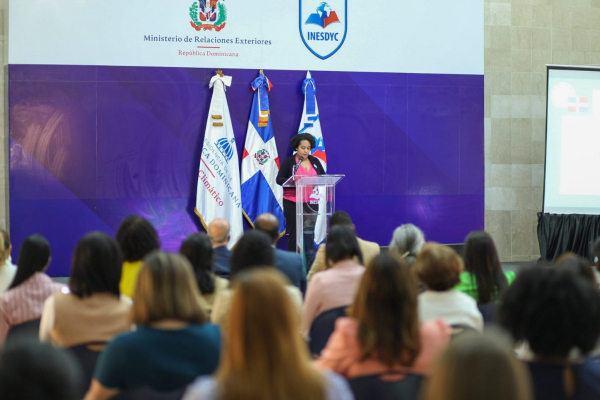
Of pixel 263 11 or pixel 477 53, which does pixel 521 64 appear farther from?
pixel 263 11

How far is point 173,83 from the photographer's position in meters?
8.00

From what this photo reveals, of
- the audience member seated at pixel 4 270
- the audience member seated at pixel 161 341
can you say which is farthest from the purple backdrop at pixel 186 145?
the audience member seated at pixel 161 341

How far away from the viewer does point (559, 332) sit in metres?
1.82

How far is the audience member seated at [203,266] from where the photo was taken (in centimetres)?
329

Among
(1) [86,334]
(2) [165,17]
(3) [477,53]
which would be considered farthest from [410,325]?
(3) [477,53]

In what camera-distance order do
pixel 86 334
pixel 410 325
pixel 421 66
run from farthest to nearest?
pixel 421 66 < pixel 86 334 < pixel 410 325

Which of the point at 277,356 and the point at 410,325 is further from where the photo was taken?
the point at 410,325

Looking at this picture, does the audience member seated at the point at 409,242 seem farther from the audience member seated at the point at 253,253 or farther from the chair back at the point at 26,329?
the chair back at the point at 26,329

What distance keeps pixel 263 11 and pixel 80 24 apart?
2.20m

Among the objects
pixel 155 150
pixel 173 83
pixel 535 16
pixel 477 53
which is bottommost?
pixel 155 150

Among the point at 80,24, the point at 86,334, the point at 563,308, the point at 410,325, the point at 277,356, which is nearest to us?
the point at 277,356

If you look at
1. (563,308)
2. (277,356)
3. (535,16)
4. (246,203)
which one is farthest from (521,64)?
(277,356)

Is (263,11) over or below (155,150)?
over

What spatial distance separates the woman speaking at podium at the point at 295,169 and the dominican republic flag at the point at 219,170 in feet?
2.39
